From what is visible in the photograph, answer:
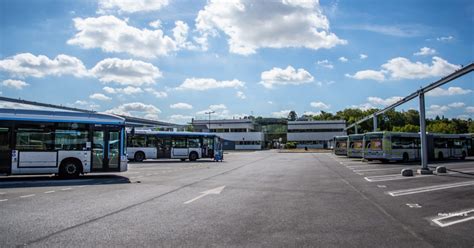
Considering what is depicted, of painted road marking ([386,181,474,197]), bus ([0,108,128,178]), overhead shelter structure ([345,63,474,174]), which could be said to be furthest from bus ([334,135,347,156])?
bus ([0,108,128,178])

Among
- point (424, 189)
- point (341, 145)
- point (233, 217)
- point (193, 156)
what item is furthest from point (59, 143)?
point (341, 145)

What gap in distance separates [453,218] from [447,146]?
117 feet

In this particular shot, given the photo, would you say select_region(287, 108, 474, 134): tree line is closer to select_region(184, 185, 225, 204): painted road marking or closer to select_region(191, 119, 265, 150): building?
select_region(191, 119, 265, 150): building

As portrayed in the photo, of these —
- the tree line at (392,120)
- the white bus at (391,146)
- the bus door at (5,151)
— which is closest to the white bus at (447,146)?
the white bus at (391,146)

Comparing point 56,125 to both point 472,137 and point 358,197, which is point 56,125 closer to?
point 358,197

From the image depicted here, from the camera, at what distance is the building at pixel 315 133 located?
106562 mm

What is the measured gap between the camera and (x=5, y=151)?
15.7 m

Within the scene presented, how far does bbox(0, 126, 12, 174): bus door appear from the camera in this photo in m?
15.7

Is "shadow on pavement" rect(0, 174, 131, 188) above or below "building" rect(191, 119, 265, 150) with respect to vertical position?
below

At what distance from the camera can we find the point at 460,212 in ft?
30.0

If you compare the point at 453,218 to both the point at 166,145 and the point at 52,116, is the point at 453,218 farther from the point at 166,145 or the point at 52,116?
the point at 166,145

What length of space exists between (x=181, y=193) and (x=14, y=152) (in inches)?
352

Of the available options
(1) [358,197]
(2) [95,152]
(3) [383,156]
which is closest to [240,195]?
(1) [358,197]

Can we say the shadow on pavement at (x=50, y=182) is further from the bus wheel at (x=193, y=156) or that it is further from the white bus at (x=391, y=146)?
the white bus at (x=391, y=146)
